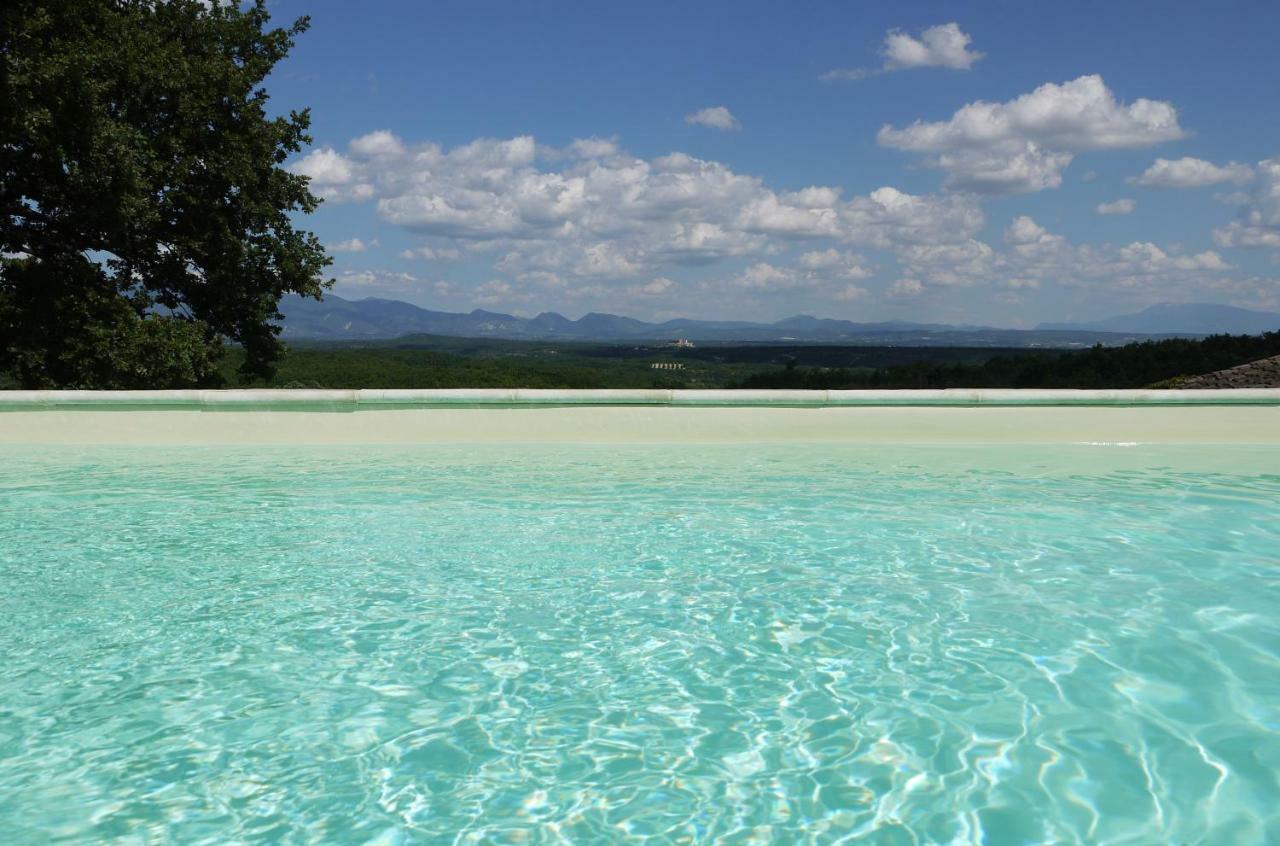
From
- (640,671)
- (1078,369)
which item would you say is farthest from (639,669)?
(1078,369)

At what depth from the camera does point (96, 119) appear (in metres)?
11.4

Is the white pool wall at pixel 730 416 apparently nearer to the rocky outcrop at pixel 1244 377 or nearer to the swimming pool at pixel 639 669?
the swimming pool at pixel 639 669

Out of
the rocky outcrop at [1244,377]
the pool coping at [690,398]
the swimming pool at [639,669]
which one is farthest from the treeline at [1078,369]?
the swimming pool at [639,669]

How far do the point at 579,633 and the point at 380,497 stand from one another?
343cm

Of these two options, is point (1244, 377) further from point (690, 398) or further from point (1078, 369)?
point (690, 398)

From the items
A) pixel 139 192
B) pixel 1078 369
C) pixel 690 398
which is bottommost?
pixel 690 398

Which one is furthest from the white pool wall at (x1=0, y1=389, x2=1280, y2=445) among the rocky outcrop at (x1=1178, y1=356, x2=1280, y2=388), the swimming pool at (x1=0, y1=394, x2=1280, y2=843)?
the rocky outcrop at (x1=1178, y1=356, x2=1280, y2=388)

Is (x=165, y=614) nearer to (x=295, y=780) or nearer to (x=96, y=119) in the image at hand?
(x=295, y=780)

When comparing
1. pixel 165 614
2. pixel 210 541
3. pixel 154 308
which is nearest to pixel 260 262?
pixel 154 308

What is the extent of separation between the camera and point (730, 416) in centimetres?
925

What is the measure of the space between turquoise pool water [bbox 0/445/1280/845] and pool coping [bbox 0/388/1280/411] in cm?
268

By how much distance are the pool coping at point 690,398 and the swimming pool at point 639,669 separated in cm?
266

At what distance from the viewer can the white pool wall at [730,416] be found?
9055 mm

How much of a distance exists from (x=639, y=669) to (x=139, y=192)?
1175 centimetres
